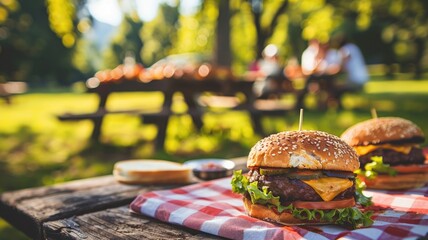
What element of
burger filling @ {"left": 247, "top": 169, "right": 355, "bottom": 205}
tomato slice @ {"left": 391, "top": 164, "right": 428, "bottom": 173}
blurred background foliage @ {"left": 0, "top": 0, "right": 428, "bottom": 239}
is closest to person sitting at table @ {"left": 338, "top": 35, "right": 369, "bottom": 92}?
blurred background foliage @ {"left": 0, "top": 0, "right": 428, "bottom": 239}

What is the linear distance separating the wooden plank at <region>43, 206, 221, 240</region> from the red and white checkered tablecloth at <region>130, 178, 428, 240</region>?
0.13 ft

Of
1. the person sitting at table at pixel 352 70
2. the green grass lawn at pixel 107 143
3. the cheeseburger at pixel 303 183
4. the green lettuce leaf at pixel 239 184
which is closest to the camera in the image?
the cheeseburger at pixel 303 183

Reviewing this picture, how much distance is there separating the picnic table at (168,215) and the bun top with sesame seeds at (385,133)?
32 cm


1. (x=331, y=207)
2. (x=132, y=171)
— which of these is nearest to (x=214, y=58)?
(x=132, y=171)

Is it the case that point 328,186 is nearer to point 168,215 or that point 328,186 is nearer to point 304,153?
point 304,153

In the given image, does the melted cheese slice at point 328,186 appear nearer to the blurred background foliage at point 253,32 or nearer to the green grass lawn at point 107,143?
the green grass lawn at point 107,143

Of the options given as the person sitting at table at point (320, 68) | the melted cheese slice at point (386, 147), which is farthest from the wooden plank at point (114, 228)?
the person sitting at table at point (320, 68)

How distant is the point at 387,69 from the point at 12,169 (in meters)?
46.9

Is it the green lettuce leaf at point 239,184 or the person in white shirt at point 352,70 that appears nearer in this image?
the green lettuce leaf at point 239,184

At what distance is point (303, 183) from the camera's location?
2.06 metres

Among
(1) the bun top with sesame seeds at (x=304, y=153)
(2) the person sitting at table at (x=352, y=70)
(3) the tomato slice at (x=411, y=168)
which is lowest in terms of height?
(3) the tomato slice at (x=411, y=168)

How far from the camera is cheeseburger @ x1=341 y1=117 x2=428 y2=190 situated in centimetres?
272

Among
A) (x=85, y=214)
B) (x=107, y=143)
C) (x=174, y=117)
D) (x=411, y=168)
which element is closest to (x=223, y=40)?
(x=174, y=117)

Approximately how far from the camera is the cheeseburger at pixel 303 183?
6.51 ft
